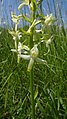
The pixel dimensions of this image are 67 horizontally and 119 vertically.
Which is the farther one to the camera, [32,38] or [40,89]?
[40,89]

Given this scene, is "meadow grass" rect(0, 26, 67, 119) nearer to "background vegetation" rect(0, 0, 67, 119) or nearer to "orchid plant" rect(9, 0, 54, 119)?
"background vegetation" rect(0, 0, 67, 119)

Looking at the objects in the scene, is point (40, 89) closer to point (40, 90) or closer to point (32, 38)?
point (40, 90)

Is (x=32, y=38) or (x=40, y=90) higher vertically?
(x=32, y=38)

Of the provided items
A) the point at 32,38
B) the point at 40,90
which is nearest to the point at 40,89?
the point at 40,90

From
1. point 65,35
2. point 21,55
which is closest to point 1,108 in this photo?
point 21,55

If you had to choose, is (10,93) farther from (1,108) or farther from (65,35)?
(65,35)

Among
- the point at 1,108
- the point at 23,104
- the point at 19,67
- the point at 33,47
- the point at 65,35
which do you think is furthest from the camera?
the point at 65,35

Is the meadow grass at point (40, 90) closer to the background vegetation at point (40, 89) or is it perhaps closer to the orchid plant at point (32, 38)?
the background vegetation at point (40, 89)

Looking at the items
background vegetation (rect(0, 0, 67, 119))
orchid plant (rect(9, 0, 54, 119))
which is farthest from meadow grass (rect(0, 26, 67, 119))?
orchid plant (rect(9, 0, 54, 119))
